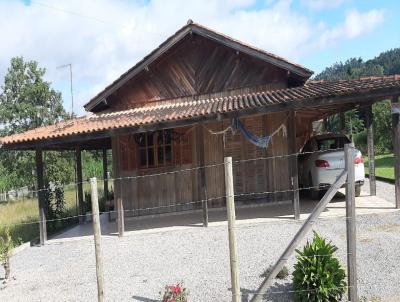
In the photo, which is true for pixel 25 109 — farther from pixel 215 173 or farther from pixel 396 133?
pixel 396 133

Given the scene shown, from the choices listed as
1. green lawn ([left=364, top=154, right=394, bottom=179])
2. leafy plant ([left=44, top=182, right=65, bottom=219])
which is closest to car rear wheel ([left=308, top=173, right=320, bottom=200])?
green lawn ([left=364, top=154, right=394, bottom=179])

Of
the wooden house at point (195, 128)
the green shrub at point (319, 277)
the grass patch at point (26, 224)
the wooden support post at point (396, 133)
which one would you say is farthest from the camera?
the grass patch at point (26, 224)

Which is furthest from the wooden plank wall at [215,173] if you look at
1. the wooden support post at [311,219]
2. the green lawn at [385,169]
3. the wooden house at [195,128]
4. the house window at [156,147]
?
the wooden support post at [311,219]

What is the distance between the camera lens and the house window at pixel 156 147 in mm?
12367

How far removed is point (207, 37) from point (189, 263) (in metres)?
6.63

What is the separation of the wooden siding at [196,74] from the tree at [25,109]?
1624cm

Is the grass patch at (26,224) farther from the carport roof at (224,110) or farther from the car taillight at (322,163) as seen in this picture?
the car taillight at (322,163)

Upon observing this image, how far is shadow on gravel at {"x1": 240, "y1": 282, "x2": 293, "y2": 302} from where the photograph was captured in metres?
5.65

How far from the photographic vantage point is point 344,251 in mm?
7316

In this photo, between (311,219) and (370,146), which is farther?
(370,146)

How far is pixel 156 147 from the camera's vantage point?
489 inches

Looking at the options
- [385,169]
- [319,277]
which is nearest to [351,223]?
[319,277]

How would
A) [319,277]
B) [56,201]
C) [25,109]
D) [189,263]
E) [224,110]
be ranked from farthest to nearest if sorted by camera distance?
[25,109], [56,201], [224,110], [189,263], [319,277]

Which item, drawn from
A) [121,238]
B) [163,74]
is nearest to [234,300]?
[121,238]
